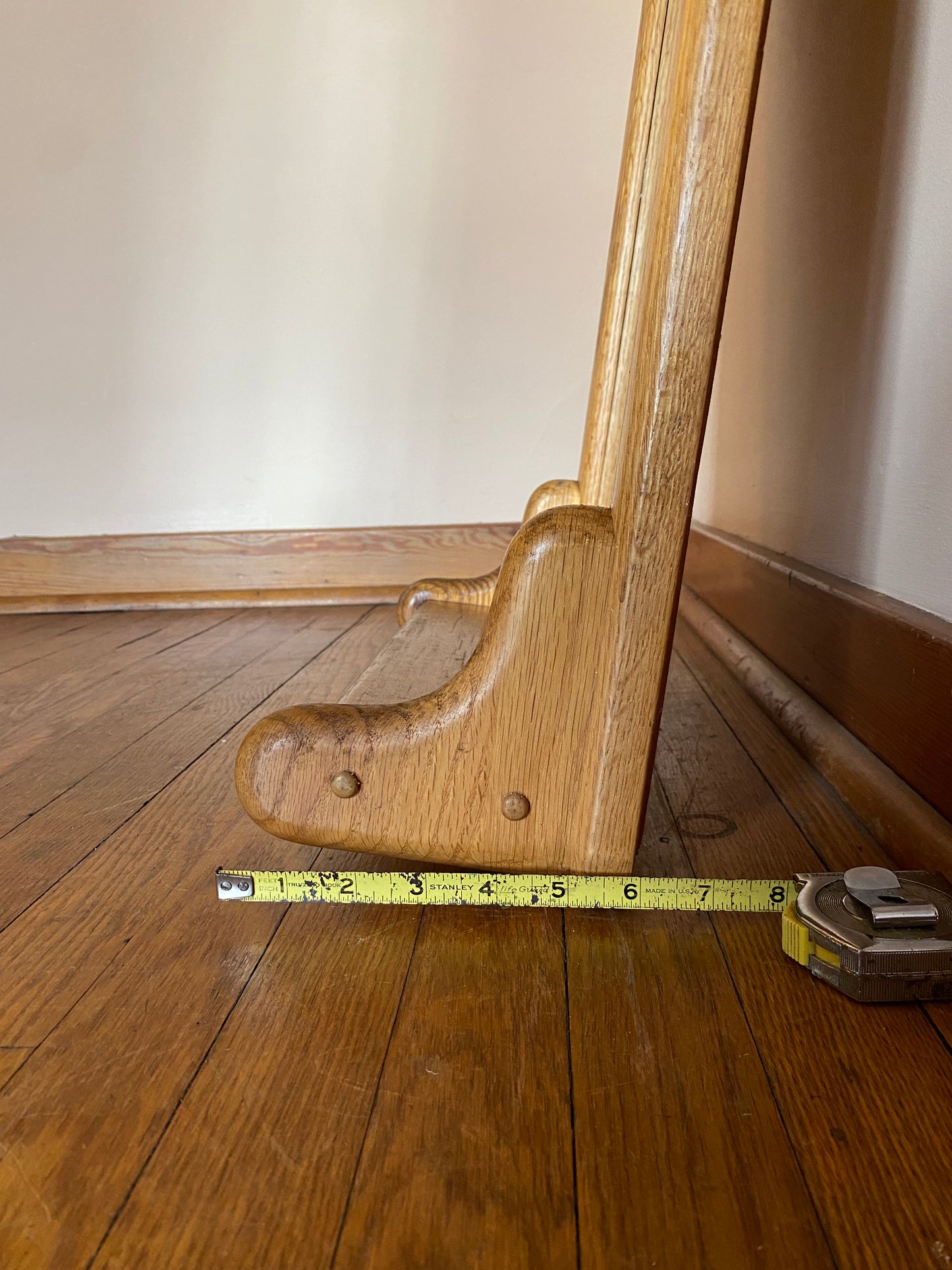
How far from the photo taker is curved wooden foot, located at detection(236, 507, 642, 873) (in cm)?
78

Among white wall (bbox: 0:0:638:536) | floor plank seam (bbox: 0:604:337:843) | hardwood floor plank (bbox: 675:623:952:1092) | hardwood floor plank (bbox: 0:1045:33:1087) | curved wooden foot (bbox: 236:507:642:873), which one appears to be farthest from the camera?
white wall (bbox: 0:0:638:536)

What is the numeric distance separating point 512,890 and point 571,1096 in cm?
26

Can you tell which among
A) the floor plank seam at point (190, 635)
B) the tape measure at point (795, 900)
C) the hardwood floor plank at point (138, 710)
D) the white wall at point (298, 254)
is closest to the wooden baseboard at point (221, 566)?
the white wall at point (298, 254)

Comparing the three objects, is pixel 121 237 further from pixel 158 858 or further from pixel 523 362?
pixel 158 858

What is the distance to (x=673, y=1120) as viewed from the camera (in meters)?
0.57

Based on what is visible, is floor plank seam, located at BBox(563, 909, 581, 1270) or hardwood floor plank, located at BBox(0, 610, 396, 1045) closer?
floor plank seam, located at BBox(563, 909, 581, 1270)

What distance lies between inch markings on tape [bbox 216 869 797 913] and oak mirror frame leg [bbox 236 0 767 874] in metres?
0.03

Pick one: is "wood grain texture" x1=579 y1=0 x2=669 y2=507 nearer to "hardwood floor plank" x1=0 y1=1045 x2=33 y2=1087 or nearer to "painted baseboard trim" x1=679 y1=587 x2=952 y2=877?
"painted baseboard trim" x1=679 y1=587 x2=952 y2=877

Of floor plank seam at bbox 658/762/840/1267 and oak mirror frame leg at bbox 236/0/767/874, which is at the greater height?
oak mirror frame leg at bbox 236/0/767/874

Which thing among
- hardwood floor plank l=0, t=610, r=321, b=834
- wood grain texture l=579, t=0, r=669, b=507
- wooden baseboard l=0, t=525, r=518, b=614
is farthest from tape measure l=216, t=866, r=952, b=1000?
wooden baseboard l=0, t=525, r=518, b=614

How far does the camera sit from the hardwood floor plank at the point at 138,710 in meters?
1.21

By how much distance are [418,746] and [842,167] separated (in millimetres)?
894

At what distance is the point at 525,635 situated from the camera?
0.79 meters

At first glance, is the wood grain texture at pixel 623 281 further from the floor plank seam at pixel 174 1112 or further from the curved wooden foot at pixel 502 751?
the floor plank seam at pixel 174 1112
